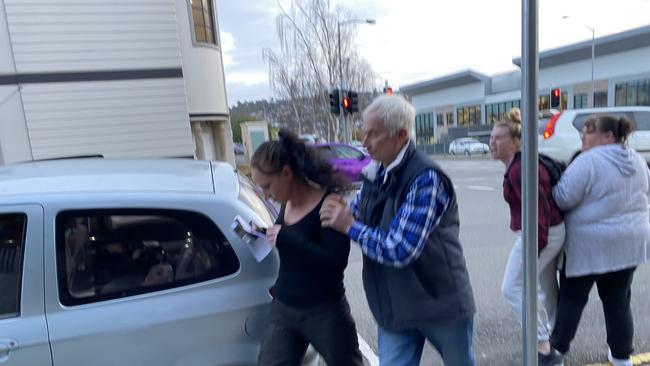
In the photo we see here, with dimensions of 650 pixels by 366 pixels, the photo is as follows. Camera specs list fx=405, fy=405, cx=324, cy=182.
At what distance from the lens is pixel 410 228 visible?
1.50 metres

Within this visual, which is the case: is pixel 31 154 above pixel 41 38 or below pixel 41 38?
below

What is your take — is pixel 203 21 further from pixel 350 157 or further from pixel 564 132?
pixel 564 132

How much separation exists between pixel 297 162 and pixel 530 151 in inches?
34.9

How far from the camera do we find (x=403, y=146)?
5.38ft

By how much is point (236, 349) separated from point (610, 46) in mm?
36689

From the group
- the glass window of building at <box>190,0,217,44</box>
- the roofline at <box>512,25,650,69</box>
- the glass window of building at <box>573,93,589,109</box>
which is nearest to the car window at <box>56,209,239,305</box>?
the glass window of building at <box>190,0,217,44</box>

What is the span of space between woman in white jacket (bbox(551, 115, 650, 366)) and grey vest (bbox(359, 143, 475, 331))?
1.09 meters

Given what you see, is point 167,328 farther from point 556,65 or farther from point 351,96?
point 556,65

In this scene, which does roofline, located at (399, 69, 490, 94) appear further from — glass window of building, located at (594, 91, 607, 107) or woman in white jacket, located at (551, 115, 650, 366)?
woman in white jacket, located at (551, 115, 650, 366)

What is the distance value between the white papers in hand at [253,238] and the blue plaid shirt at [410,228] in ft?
1.44

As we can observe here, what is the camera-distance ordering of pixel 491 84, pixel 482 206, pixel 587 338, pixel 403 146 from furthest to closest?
1. pixel 491 84
2. pixel 482 206
3. pixel 587 338
4. pixel 403 146

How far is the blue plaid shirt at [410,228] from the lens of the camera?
149 centimetres

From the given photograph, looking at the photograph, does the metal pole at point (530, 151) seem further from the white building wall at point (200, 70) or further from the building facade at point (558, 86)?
the building facade at point (558, 86)

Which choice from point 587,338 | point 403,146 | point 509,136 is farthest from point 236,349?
point 587,338
